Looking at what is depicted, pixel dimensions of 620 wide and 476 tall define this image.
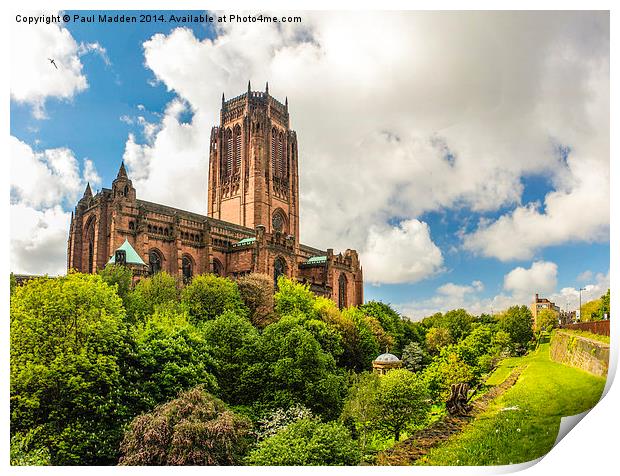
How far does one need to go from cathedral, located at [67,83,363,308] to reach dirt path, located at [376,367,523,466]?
1525 centimetres

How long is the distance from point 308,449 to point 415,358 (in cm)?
1826

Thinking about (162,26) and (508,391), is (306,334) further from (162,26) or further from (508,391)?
(162,26)

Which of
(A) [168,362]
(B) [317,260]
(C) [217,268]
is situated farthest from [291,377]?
(B) [317,260]

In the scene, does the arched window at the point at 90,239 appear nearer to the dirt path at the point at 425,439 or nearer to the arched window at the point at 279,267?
the arched window at the point at 279,267

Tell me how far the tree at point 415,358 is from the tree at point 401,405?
33.7 ft

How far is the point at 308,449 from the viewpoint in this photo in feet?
37.2

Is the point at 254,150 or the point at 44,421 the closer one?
the point at 44,421

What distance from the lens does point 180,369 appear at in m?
14.5

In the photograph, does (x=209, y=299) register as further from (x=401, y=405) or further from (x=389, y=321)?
(x=389, y=321)
